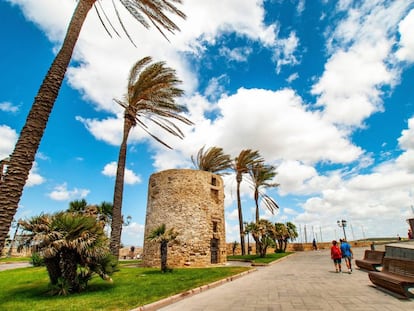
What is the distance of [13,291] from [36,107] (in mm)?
6980

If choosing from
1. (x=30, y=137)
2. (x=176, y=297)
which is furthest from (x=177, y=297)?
(x=30, y=137)

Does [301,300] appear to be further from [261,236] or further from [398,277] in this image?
[261,236]

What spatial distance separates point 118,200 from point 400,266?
12303 mm

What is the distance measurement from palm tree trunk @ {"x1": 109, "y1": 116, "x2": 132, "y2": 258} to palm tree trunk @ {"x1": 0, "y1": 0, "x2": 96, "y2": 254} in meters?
8.32

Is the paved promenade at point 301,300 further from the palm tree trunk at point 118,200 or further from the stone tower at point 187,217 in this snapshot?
the stone tower at point 187,217

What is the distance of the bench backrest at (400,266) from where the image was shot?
238 inches

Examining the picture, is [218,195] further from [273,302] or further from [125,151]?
[273,302]

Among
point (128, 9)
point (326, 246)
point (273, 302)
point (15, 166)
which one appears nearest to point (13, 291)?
point (15, 166)

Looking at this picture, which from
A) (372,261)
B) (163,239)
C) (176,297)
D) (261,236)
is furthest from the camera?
(261,236)

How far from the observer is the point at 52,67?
6.28m

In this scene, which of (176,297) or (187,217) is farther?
(187,217)

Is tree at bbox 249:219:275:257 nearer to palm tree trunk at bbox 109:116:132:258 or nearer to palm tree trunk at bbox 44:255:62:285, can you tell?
palm tree trunk at bbox 109:116:132:258

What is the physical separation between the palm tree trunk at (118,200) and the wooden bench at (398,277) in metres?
11.3

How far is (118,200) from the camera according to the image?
13445 millimetres
